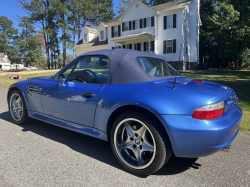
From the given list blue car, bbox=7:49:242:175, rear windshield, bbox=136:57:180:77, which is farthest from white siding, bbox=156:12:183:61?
blue car, bbox=7:49:242:175

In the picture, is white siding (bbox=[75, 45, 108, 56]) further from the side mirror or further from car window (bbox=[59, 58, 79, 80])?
the side mirror

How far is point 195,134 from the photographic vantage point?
2025 millimetres

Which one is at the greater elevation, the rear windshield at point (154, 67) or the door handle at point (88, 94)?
the rear windshield at point (154, 67)

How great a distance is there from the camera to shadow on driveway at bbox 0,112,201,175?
2.56 metres

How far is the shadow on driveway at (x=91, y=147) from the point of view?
2558mm

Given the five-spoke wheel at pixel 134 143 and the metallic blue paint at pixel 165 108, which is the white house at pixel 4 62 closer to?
the metallic blue paint at pixel 165 108

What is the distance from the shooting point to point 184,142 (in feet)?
6.81

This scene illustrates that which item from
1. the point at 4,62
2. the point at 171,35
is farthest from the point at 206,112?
the point at 4,62

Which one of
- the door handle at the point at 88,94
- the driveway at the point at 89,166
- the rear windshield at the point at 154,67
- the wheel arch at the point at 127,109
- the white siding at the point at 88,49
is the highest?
the white siding at the point at 88,49

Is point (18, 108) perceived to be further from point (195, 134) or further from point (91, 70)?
point (195, 134)

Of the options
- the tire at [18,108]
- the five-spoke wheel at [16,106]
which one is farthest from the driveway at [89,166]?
the five-spoke wheel at [16,106]

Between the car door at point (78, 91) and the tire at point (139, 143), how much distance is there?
496 millimetres

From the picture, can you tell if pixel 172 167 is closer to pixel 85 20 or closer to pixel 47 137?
pixel 47 137

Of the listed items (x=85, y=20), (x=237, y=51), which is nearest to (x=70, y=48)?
(x=85, y=20)
